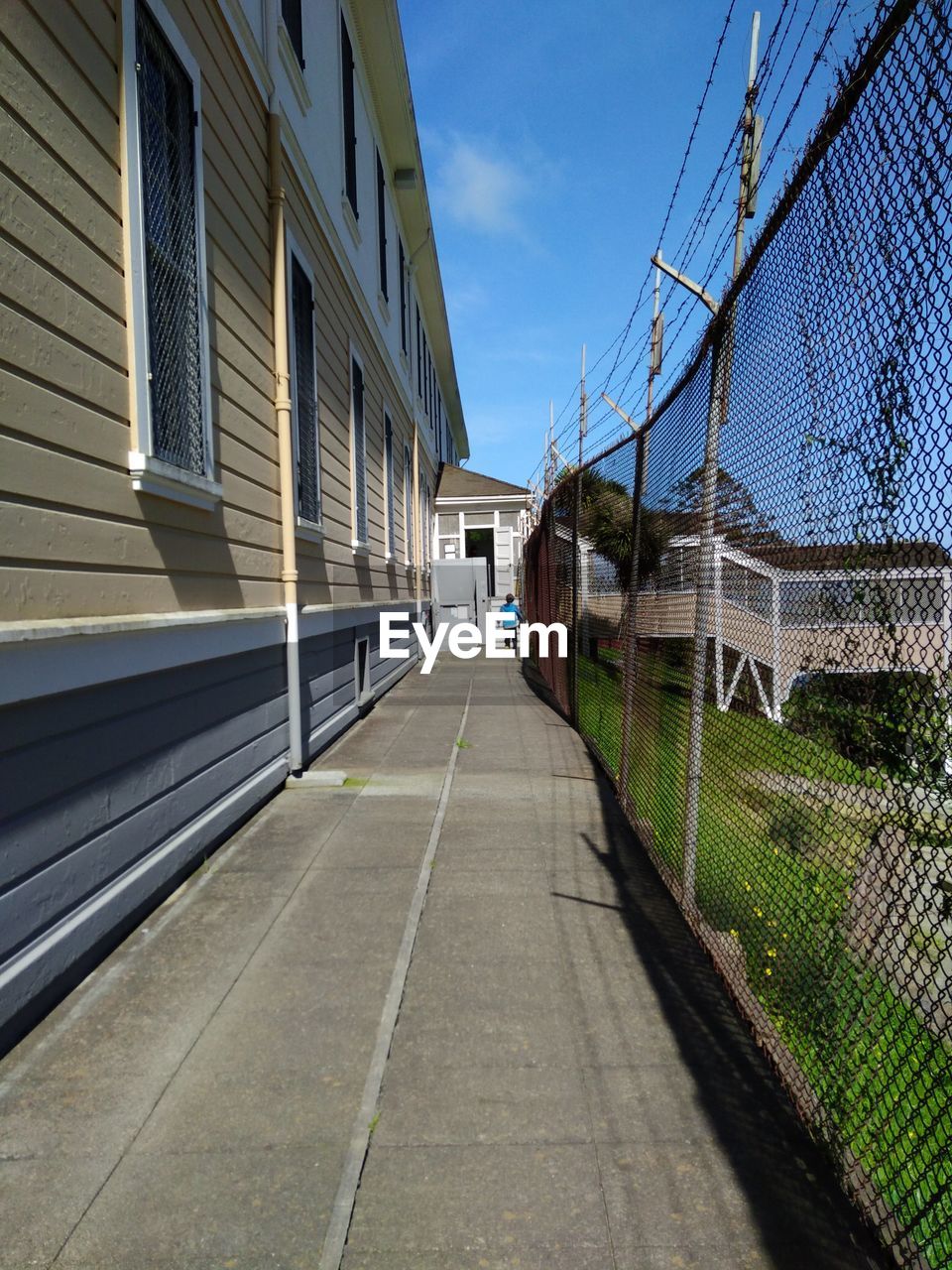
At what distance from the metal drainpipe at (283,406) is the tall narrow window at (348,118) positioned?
3.04 m

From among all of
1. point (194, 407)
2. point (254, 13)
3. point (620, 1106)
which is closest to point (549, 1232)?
point (620, 1106)

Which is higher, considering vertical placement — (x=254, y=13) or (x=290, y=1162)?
(x=254, y=13)

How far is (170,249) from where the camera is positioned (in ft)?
13.6

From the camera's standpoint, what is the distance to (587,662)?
748 cm

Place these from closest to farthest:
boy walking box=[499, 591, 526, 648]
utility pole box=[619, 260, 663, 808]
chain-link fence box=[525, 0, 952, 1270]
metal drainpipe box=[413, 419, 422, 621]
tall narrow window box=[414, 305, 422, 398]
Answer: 1. chain-link fence box=[525, 0, 952, 1270]
2. utility pole box=[619, 260, 663, 808]
3. metal drainpipe box=[413, 419, 422, 621]
4. tall narrow window box=[414, 305, 422, 398]
5. boy walking box=[499, 591, 526, 648]

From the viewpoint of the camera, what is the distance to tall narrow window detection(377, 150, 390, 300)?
11.4 m

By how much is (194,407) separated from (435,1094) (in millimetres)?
3454

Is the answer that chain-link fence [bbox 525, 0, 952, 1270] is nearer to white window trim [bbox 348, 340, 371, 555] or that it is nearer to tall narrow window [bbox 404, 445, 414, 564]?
white window trim [bbox 348, 340, 371, 555]

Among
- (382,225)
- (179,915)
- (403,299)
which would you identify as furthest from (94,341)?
(403,299)

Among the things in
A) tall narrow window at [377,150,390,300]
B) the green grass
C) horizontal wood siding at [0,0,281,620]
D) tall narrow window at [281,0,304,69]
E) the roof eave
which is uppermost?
the roof eave

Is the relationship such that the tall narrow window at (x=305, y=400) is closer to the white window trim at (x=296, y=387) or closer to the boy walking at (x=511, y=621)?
the white window trim at (x=296, y=387)

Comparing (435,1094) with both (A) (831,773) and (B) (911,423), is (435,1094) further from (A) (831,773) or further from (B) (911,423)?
(B) (911,423)

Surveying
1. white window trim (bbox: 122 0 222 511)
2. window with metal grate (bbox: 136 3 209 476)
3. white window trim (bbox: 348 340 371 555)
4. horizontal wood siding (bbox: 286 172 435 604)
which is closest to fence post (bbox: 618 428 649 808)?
→ window with metal grate (bbox: 136 3 209 476)

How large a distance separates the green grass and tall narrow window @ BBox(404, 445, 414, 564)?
10.6m
